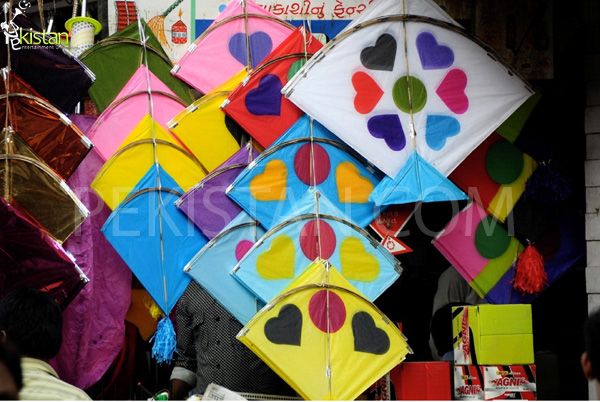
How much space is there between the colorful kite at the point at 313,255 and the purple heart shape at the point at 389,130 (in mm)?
602

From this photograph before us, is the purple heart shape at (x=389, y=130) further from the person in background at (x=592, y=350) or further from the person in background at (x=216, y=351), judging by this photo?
the person in background at (x=592, y=350)

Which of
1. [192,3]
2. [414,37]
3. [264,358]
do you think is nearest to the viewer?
[264,358]

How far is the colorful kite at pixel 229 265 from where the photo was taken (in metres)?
6.23

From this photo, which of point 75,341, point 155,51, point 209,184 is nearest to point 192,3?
point 155,51

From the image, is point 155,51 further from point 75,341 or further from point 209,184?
point 75,341

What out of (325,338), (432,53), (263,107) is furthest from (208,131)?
(325,338)

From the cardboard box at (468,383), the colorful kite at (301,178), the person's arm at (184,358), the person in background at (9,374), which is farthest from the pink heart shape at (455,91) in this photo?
the person in background at (9,374)

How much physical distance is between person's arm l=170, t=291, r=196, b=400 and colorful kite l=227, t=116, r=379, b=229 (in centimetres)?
81

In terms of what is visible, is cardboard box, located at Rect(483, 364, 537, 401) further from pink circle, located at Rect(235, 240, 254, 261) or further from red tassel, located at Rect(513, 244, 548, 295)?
pink circle, located at Rect(235, 240, 254, 261)

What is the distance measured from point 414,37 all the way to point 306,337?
213 cm

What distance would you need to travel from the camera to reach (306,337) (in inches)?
225

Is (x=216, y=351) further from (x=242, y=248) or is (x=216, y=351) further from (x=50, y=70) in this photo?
(x=50, y=70)

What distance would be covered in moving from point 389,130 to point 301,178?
0.69 m

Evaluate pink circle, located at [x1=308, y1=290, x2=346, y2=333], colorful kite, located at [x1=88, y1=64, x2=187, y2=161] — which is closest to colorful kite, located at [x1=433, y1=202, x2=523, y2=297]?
pink circle, located at [x1=308, y1=290, x2=346, y2=333]
